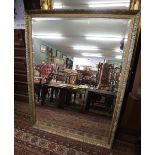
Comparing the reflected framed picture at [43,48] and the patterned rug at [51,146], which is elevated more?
the reflected framed picture at [43,48]

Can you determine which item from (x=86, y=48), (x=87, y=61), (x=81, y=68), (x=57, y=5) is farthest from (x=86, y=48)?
(x=57, y=5)

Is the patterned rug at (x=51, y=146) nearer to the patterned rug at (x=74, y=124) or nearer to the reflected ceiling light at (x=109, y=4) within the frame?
the patterned rug at (x=74, y=124)

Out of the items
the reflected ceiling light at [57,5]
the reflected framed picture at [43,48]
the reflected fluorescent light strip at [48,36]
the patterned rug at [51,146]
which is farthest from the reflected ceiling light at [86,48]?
the patterned rug at [51,146]

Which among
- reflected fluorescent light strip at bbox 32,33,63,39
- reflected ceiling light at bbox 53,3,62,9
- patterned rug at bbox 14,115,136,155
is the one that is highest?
reflected ceiling light at bbox 53,3,62,9

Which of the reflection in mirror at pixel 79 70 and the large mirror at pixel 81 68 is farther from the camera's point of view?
the reflection in mirror at pixel 79 70

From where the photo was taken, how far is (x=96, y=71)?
2254 millimetres

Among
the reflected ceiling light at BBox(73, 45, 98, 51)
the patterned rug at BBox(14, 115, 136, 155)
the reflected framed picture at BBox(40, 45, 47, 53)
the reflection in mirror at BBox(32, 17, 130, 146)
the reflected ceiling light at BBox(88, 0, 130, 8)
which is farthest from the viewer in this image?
the reflected framed picture at BBox(40, 45, 47, 53)

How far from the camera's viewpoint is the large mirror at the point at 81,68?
193 cm

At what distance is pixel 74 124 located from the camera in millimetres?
2648

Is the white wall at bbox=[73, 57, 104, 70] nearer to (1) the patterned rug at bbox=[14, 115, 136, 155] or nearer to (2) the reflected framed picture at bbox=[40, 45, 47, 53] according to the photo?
(2) the reflected framed picture at bbox=[40, 45, 47, 53]

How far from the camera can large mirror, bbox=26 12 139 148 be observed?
1932 mm

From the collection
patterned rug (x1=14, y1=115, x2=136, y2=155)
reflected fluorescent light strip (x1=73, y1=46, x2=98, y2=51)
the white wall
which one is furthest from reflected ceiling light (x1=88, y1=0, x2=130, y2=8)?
patterned rug (x1=14, y1=115, x2=136, y2=155)
